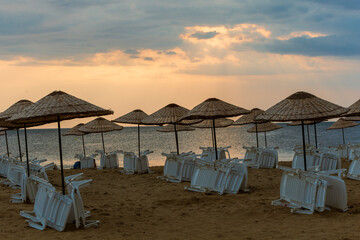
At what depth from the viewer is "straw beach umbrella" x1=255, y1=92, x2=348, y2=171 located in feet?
26.4

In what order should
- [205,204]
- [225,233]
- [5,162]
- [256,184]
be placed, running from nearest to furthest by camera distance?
[225,233], [205,204], [256,184], [5,162]

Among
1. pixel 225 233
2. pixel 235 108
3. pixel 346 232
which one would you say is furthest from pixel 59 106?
pixel 235 108

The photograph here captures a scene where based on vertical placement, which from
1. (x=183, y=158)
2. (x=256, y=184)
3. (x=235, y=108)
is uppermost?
(x=235, y=108)

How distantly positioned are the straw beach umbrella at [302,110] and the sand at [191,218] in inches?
65.5

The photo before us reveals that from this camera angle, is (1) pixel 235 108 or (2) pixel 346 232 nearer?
(2) pixel 346 232

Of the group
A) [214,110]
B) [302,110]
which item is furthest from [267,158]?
[302,110]

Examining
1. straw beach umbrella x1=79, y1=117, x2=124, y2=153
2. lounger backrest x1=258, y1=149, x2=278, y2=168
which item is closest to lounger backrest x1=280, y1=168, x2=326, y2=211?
lounger backrest x1=258, y1=149, x2=278, y2=168

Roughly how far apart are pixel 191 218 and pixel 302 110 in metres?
3.03

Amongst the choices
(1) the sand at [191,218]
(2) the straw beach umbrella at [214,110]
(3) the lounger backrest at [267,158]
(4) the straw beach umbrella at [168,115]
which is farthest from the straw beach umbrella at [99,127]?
(2) the straw beach umbrella at [214,110]

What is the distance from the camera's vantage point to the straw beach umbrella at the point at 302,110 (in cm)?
805

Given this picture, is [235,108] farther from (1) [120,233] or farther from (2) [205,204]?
(1) [120,233]

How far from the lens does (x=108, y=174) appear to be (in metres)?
15.3

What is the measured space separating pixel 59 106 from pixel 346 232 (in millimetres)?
4747

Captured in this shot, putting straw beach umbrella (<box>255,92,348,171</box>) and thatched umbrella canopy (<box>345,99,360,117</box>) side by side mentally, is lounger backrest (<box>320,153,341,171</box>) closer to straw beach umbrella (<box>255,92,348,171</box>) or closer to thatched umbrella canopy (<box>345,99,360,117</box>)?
thatched umbrella canopy (<box>345,99,360,117</box>)
